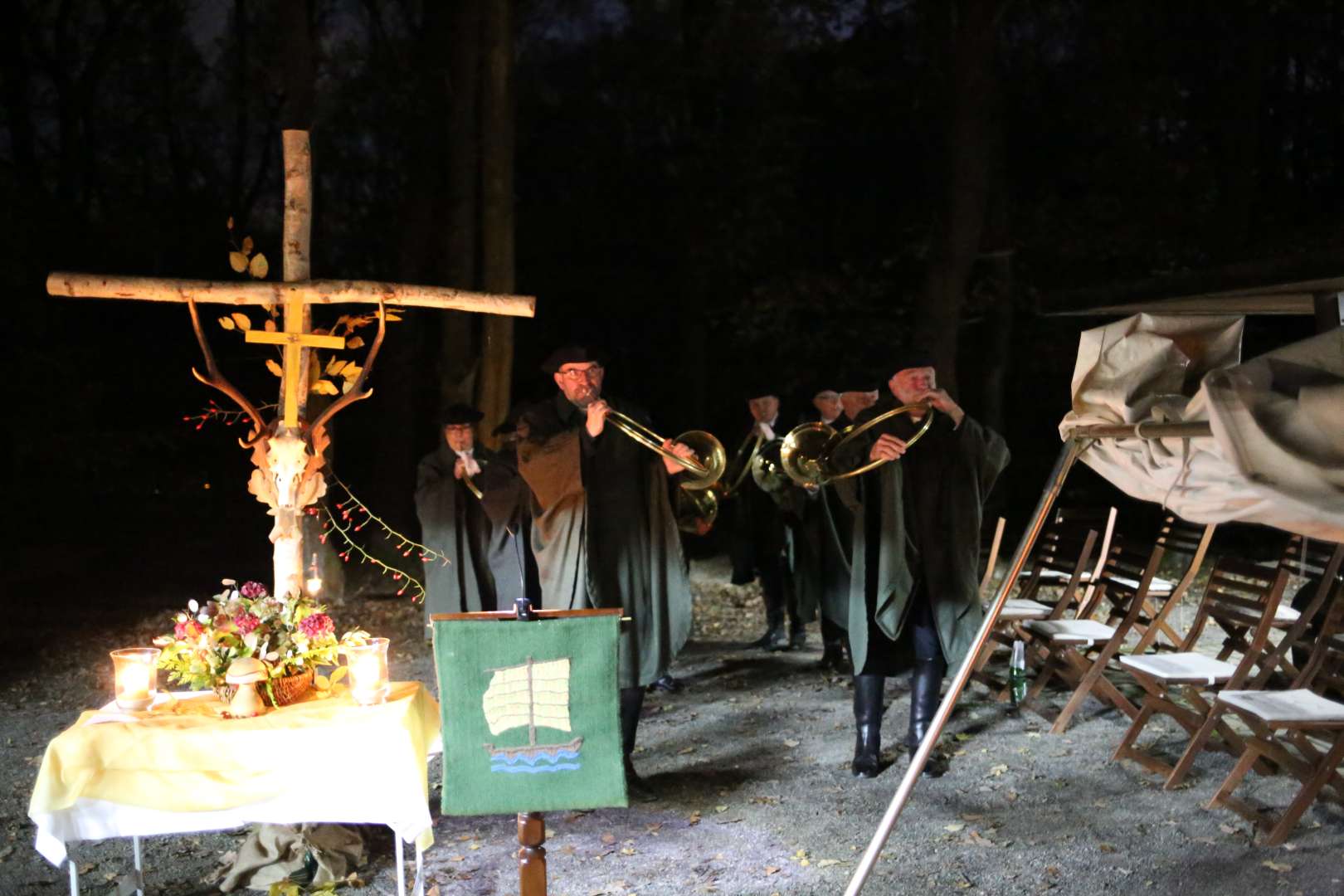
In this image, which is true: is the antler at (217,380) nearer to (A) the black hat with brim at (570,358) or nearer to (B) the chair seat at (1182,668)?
(A) the black hat with brim at (570,358)

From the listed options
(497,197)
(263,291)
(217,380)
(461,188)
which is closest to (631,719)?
(217,380)

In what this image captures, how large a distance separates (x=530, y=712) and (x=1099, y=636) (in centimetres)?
418

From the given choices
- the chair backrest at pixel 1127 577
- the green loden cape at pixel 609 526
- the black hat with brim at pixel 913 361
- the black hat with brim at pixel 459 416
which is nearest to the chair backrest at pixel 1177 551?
the chair backrest at pixel 1127 577

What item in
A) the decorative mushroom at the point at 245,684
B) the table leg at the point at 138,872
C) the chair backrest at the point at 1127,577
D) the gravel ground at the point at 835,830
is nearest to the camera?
the decorative mushroom at the point at 245,684

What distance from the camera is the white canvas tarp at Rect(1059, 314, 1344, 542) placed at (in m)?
2.85

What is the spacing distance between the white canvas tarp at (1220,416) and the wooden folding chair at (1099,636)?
307cm

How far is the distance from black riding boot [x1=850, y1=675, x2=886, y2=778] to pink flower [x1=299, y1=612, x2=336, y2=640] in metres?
2.86

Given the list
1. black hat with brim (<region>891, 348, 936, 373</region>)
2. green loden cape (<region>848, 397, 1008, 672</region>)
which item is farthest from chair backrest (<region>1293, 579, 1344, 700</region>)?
black hat with brim (<region>891, 348, 936, 373</region>)

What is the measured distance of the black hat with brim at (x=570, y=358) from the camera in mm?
5727

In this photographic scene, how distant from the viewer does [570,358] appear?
5734 mm

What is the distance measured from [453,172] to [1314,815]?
29.9ft

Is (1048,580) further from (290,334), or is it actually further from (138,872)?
(138,872)

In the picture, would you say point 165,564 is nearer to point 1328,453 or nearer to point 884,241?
point 884,241

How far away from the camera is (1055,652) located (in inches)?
277
